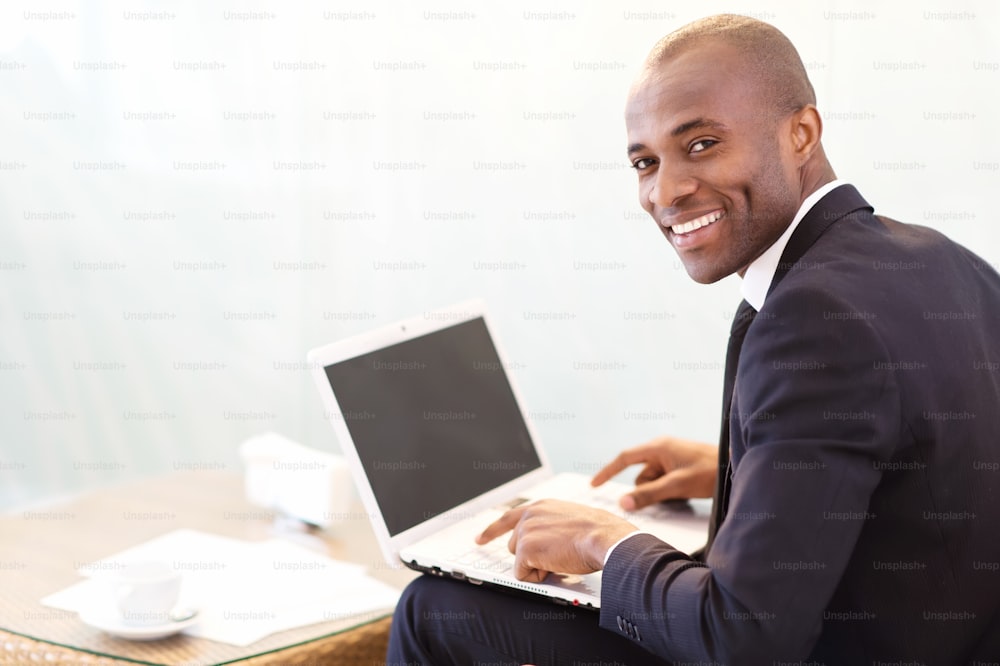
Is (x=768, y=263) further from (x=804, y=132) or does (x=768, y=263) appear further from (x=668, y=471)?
(x=668, y=471)

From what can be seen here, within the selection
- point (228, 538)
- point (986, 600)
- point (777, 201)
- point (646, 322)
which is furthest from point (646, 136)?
point (646, 322)

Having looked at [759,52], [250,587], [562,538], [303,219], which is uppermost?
[759,52]

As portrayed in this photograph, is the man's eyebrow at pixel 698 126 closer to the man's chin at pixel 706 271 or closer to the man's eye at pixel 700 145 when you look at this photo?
the man's eye at pixel 700 145

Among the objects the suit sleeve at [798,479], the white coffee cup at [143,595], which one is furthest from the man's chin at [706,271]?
the white coffee cup at [143,595]

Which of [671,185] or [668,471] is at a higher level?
[671,185]

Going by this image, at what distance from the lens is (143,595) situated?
1.55 m

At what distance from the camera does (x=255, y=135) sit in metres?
3.41

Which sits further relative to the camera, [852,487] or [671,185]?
[671,185]

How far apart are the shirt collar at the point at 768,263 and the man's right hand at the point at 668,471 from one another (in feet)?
1.44

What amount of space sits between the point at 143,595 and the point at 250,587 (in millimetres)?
233

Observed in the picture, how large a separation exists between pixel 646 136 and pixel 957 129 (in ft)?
4.89

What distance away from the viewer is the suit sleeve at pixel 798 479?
1.08 meters

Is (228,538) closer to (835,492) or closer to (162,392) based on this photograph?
(835,492)

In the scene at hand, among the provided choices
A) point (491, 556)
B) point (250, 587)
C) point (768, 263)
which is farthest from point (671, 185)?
point (250, 587)
